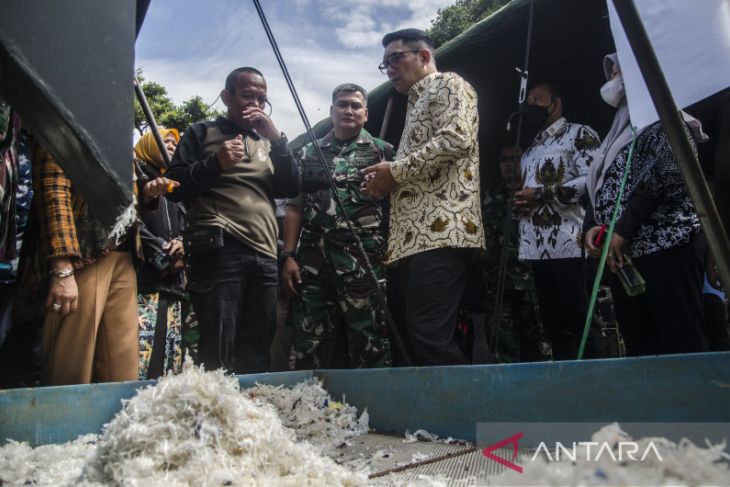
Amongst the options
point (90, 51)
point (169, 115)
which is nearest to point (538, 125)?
point (90, 51)

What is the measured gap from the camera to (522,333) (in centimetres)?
358

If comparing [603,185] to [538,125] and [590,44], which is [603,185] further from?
[590,44]

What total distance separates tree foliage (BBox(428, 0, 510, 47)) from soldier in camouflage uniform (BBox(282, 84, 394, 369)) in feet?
50.1

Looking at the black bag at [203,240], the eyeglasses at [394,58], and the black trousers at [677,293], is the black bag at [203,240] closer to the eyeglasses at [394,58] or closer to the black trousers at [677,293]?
the eyeglasses at [394,58]

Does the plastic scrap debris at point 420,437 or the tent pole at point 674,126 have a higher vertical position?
the tent pole at point 674,126

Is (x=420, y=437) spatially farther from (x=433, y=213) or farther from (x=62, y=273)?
(x=62, y=273)

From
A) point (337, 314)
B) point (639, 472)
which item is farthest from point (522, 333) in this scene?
point (639, 472)

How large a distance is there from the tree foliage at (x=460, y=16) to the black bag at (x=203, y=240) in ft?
52.6

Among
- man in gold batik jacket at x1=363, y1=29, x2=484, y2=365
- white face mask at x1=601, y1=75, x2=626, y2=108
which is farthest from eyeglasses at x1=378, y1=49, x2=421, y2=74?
white face mask at x1=601, y1=75, x2=626, y2=108

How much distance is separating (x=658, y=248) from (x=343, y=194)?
155cm

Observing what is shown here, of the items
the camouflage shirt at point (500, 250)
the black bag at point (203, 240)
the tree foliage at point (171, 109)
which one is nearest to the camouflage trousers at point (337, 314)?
the black bag at point (203, 240)

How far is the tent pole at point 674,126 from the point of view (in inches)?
44.4

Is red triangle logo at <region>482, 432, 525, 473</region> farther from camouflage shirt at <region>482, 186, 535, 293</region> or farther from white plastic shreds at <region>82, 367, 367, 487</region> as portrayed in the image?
camouflage shirt at <region>482, 186, 535, 293</region>

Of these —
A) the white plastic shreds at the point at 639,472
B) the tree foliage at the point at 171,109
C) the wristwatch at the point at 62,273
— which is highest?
the tree foliage at the point at 171,109
